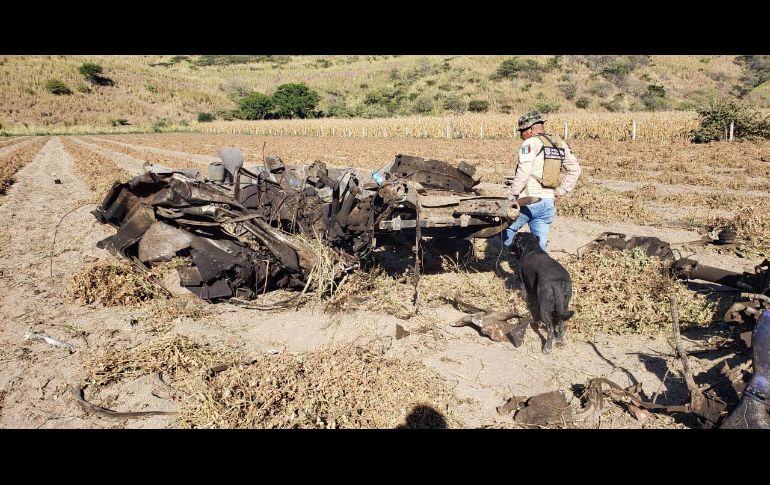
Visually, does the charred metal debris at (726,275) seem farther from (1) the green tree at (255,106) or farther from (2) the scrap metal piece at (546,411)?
(1) the green tree at (255,106)

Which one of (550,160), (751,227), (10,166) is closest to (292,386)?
(550,160)

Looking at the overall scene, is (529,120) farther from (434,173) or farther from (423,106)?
(423,106)

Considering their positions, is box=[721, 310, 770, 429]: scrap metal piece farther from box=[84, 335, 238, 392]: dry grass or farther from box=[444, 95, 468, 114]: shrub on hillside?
box=[444, 95, 468, 114]: shrub on hillside

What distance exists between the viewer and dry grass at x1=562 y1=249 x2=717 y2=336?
4824mm

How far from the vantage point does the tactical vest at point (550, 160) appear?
5.31 metres

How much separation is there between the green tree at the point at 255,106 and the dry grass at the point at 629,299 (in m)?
64.0

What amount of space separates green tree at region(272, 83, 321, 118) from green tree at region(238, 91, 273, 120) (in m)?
1.17

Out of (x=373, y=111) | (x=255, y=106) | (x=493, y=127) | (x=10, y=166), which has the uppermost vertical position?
(x=255, y=106)

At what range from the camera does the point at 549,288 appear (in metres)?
4.36

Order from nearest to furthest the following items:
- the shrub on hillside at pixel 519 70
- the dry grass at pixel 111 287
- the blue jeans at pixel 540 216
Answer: the blue jeans at pixel 540 216 → the dry grass at pixel 111 287 → the shrub on hillside at pixel 519 70

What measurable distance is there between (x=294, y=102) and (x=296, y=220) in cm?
6111

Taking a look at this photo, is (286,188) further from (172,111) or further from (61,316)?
(172,111)

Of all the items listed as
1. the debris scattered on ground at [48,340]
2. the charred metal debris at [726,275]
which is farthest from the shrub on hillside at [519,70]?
the debris scattered on ground at [48,340]
